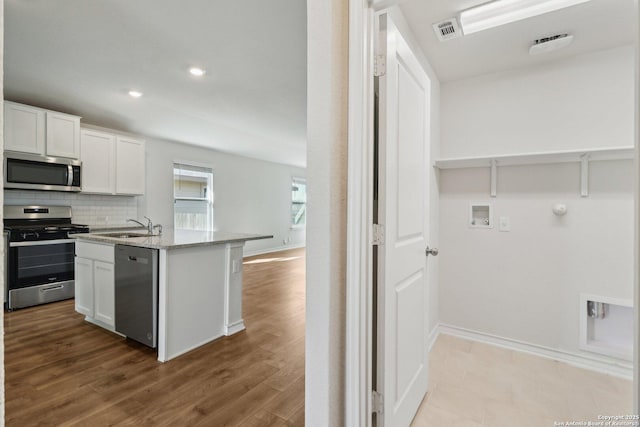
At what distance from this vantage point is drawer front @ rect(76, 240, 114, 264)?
9.12ft

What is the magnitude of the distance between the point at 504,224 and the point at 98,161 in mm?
4873

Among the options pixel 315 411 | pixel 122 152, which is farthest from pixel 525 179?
pixel 122 152

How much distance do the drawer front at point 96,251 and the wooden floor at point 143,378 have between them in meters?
0.68

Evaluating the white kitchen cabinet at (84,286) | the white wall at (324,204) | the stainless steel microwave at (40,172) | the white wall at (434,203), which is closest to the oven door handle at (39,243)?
the stainless steel microwave at (40,172)

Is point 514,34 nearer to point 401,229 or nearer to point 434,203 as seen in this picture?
point 434,203

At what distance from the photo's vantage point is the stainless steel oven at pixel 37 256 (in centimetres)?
342

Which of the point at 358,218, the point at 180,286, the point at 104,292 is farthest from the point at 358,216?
the point at 104,292

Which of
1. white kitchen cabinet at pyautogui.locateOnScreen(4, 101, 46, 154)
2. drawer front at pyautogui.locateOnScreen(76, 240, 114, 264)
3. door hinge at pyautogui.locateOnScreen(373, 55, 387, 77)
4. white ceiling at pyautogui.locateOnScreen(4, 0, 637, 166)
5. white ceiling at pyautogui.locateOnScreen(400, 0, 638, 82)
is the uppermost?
white ceiling at pyautogui.locateOnScreen(4, 0, 637, 166)

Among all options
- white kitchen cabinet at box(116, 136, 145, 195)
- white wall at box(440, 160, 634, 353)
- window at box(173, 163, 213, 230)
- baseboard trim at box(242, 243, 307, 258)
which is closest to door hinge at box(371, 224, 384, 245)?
white wall at box(440, 160, 634, 353)

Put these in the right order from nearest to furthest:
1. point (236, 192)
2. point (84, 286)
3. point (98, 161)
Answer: point (84, 286), point (98, 161), point (236, 192)

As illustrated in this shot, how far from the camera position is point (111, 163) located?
14.7 ft

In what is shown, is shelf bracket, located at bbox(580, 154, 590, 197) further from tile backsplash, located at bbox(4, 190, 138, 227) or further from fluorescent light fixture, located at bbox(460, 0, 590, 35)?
tile backsplash, located at bbox(4, 190, 138, 227)

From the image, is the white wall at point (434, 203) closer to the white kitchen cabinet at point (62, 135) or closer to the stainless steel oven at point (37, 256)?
the stainless steel oven at point (37, 256)

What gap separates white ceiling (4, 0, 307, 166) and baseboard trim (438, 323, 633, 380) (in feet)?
9.04
